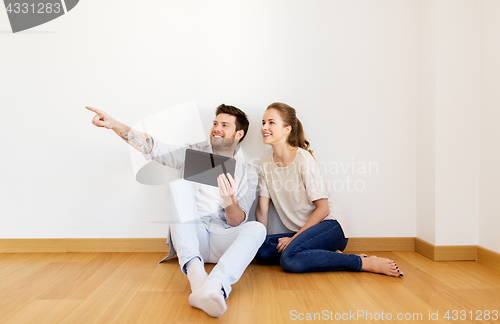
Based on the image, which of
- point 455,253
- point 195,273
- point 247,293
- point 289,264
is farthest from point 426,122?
point 195,273

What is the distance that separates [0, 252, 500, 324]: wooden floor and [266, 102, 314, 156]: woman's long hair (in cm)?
71

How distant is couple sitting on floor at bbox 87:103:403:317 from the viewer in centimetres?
141

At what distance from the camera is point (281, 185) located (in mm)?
1842

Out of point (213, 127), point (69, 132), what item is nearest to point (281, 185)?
point (213, 127)

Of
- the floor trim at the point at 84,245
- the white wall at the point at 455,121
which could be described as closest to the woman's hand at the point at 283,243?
the floor trim at the point at 84,245

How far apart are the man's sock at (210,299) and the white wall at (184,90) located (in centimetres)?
91

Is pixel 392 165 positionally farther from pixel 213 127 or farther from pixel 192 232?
pixel 192 232

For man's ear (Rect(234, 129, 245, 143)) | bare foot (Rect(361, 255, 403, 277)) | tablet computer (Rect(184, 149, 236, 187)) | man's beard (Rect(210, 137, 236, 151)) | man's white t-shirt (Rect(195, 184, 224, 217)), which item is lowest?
bare foot (Rect(361, 255, 403, 277))

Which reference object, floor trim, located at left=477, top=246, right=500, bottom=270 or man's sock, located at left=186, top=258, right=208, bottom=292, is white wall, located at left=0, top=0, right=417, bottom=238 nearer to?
floor trim, located at left=477, top=246, right=500, bottom=270

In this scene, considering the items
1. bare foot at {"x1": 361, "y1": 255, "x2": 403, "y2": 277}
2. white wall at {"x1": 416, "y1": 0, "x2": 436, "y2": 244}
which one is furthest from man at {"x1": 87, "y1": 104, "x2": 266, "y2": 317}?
white wall at {"x1": 416, "y1": 0, "x2": 436, "y2": 244}

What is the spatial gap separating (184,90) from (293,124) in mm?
682

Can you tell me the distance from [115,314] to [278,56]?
1.57m

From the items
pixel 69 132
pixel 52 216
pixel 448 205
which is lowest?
pixel 448 205

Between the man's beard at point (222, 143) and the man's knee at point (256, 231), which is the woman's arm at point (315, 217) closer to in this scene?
the man's knee at point (256, 231)
